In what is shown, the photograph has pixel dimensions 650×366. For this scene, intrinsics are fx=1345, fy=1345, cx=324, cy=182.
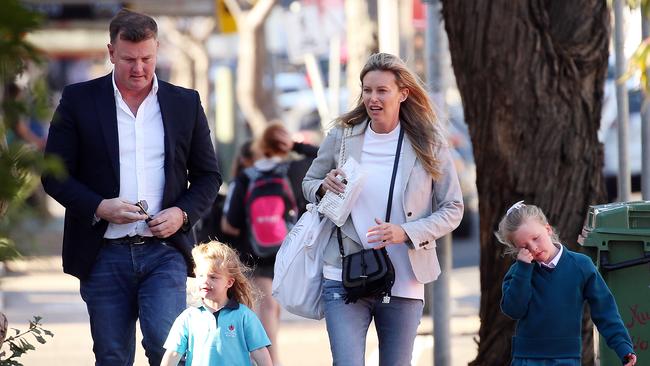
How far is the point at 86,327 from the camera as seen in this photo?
1180cm

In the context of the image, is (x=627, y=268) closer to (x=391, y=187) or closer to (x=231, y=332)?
(x=391, y=187)

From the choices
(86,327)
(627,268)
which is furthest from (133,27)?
(86,327)

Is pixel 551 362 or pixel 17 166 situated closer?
pixel 17 166

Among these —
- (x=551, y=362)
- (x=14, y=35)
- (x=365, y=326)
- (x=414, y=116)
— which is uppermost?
(x=14, y=35)

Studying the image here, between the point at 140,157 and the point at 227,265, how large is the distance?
2.03ft

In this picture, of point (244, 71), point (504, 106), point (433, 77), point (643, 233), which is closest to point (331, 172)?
point (643, 233)

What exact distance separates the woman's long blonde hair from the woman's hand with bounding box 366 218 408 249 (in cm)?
34

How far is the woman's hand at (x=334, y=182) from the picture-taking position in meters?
5.45

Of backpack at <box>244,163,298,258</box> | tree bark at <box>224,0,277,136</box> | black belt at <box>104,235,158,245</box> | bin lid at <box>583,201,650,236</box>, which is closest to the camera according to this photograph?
black belt at <box>104,235,158,245</box>

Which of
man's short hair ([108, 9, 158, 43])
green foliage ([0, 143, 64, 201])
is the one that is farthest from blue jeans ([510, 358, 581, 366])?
green foliage ([0, 143, 64, 201])

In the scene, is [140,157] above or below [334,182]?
above

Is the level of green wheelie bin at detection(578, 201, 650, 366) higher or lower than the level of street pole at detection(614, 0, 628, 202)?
lower

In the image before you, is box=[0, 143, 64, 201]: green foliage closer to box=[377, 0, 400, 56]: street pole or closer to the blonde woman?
the blonde woman

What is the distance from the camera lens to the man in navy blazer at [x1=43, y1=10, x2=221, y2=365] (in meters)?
5.49
